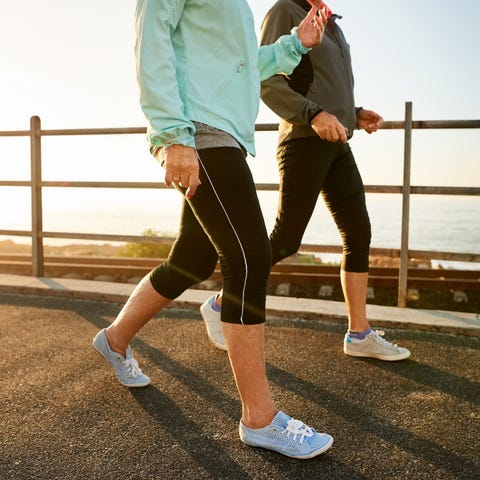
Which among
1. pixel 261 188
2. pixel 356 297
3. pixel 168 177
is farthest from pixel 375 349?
pixel 261 188

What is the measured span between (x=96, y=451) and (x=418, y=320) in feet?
7.83

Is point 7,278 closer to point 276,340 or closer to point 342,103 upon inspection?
point 276,340

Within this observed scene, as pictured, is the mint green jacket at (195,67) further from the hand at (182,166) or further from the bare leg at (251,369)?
the bare leg at (251,369)

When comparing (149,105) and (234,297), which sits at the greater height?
(149,105)

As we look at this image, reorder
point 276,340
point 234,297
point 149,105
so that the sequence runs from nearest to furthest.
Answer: point 149,105, point 234,297, point 276,340

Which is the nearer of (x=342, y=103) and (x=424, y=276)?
(x=342, y=103)

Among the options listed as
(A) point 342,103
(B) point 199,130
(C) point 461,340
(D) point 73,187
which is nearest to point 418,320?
(C) point 461,340

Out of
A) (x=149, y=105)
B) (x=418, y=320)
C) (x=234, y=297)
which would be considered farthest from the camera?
(x=418, y=320)

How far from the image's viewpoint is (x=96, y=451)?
1.99 meters

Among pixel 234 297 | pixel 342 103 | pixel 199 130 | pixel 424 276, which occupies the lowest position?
pixel 424 276

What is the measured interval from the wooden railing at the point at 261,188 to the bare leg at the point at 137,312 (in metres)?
2.08

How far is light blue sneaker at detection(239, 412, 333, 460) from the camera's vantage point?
1925mm

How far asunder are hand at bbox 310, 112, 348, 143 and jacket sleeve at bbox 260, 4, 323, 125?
36 mm

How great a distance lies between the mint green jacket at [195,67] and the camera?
1784 millimetres
